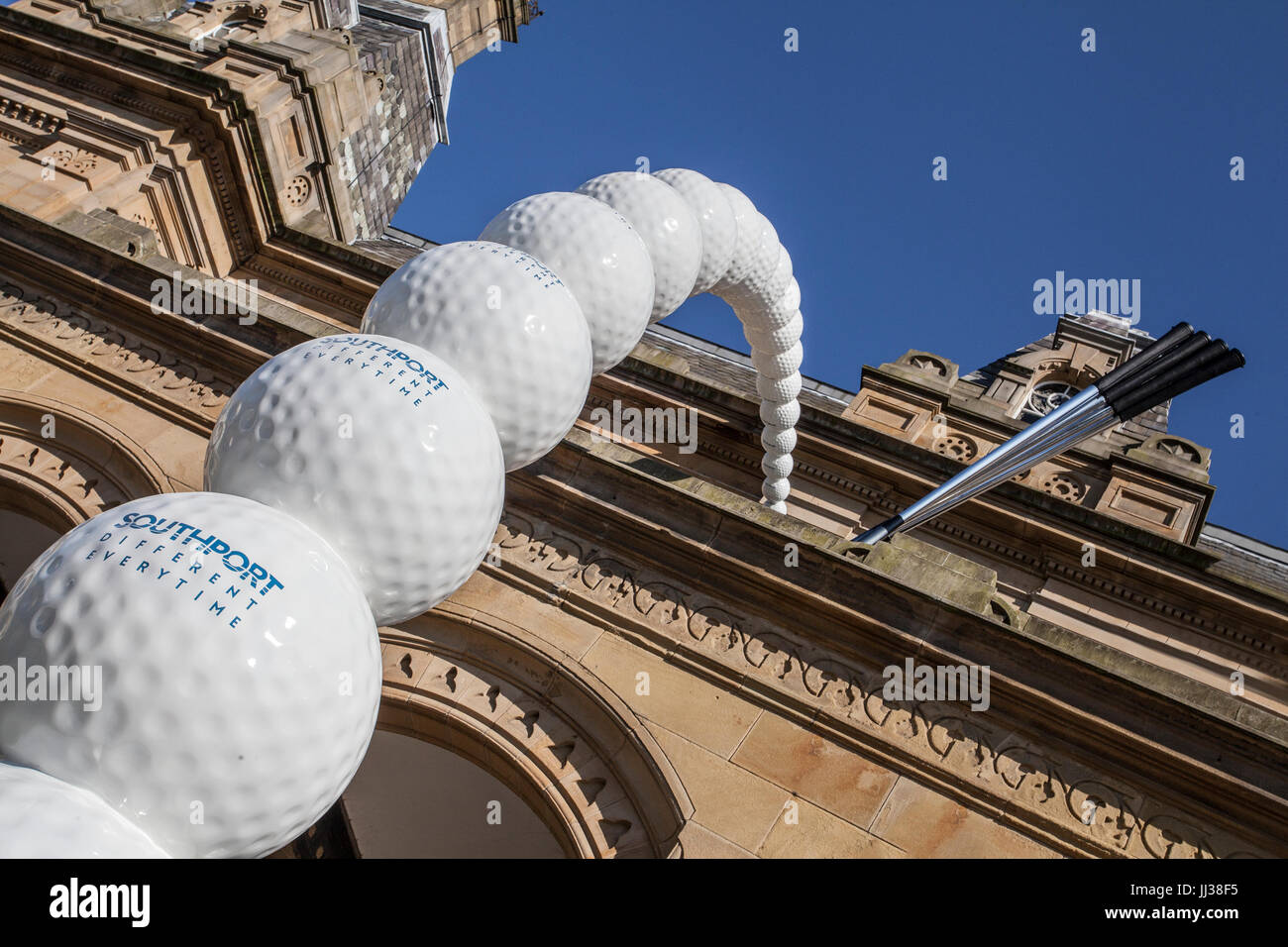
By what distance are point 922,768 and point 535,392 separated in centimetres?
286

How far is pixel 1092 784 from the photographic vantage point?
518cm

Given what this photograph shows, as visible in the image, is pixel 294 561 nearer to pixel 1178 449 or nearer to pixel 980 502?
pixel 980 502

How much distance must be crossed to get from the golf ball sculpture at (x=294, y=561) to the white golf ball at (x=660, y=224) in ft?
2.59

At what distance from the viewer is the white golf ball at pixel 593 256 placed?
546 centimetres

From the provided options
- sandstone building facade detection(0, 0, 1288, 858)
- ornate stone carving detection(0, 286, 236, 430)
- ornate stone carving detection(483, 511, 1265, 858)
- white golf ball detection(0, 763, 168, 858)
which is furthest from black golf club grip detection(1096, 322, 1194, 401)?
white golf ball detection(0, 763, 168, 858)

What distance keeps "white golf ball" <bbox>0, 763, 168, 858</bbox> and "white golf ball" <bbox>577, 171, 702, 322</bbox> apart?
4291 mm

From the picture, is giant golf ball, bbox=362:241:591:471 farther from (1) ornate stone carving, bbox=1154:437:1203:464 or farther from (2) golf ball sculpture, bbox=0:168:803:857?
(1) ornate stone carving, bbox=1154:437:1203:464

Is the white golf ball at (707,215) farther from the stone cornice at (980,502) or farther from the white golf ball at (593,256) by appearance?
the stone cornice at (980,502)

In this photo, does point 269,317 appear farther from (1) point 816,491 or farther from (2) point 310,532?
(1) point 816,491

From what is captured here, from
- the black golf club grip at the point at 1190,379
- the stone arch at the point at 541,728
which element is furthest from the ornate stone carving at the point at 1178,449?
the stone arch at the point at 541,728

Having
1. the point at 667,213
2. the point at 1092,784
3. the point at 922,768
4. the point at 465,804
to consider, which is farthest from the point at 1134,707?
the point at 465,804

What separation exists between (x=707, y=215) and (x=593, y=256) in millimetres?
2085

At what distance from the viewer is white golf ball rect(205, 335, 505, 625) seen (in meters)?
3.69
